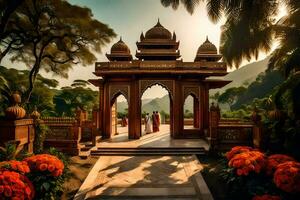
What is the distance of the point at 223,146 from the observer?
13.7m

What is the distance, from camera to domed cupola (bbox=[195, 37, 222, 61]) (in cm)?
2139

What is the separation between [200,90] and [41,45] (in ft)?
42.8

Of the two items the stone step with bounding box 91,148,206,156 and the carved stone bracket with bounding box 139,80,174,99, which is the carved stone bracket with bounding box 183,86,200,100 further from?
the stone step with bounding box 91,148,206,156

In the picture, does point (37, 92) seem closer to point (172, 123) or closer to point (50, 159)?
point (172, 123)

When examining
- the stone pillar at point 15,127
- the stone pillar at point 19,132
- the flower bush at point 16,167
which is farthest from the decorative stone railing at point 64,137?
Result: the flower bush at point 16,167

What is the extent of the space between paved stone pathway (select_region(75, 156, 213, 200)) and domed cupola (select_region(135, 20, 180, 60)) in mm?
8248

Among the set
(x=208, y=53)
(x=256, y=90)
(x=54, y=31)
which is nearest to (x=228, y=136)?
(x=208, y=53)

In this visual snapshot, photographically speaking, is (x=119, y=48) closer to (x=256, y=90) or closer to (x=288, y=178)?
(x=288, y=178)

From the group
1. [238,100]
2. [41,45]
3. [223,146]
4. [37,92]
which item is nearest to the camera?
[223,146]

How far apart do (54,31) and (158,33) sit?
7.47 meters

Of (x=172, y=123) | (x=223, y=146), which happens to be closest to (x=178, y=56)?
(x=172, y=123)

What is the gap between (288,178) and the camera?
282 inches

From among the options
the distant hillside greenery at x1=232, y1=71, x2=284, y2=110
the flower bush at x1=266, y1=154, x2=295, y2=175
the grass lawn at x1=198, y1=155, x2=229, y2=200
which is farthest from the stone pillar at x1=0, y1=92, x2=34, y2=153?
the distant hillside greenery at x1=232, y1=71, x2=284, y2=110

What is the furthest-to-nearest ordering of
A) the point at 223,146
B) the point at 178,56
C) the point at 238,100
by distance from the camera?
the point at 238,100 → the point at 178,56 → the point at 223,146
